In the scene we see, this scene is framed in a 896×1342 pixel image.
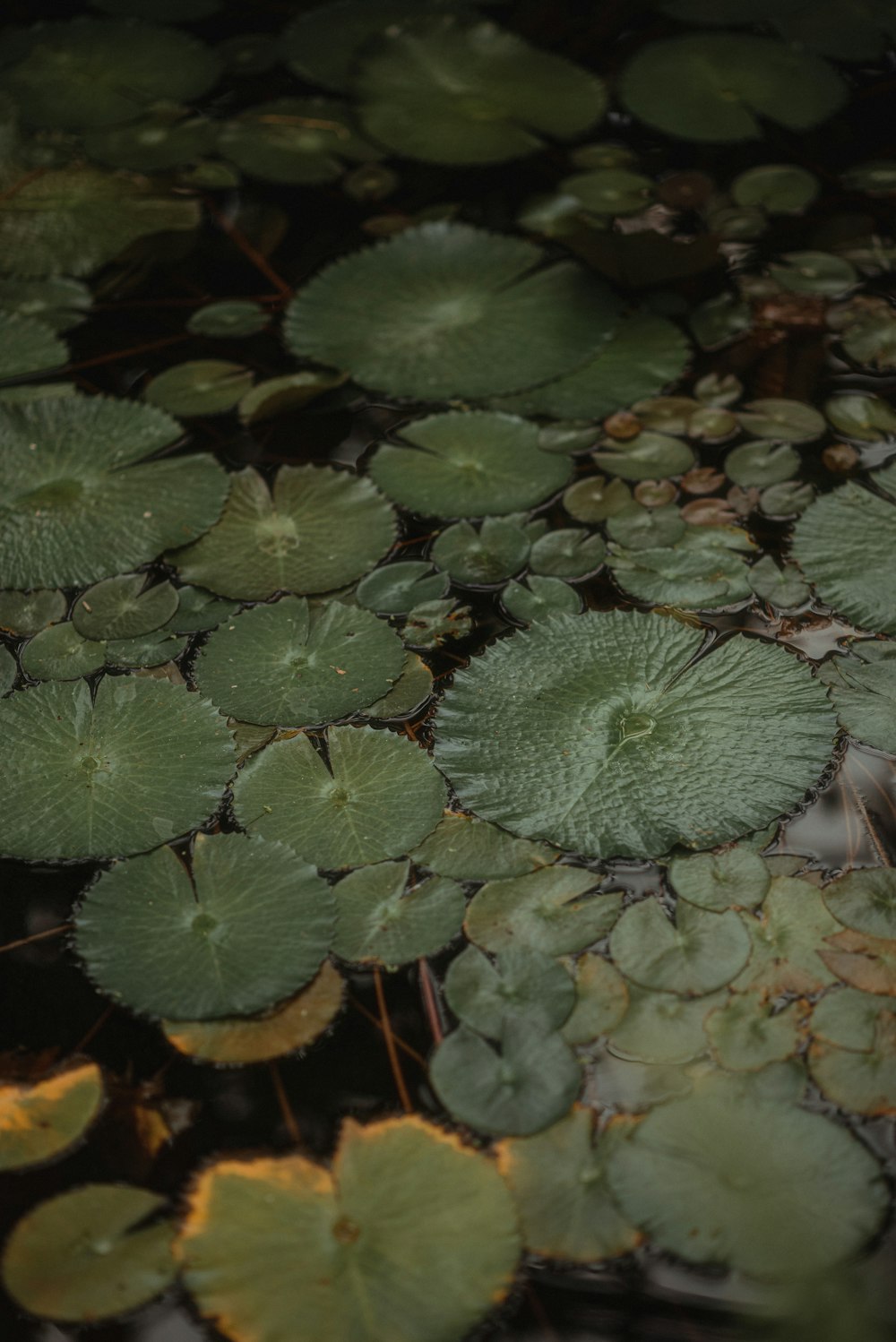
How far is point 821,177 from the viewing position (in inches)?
109

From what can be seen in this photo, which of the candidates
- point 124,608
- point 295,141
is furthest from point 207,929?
point 295,141

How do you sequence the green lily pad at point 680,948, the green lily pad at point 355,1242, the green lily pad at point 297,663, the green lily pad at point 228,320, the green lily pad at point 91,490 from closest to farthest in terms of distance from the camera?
the green lily pad at point 355,1242 → the green lily pad at point 680,948 → the green lily pad at point 297,663 → the green lily pad at point 91,490 → the green lily pad at point 228,320

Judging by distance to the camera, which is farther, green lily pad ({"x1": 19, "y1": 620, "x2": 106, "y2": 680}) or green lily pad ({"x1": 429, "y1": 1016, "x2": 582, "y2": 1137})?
green lily pad ({"x1": 19, "y1": 620, "x2": 106, "y2": 680})

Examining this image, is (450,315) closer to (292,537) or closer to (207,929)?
(292,537)

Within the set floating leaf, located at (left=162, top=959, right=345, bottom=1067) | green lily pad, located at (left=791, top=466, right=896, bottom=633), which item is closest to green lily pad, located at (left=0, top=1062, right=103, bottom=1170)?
floating leaf, located at (left=162, top=959, right=345, bottom=1067)

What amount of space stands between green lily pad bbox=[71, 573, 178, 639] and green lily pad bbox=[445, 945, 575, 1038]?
79 cm

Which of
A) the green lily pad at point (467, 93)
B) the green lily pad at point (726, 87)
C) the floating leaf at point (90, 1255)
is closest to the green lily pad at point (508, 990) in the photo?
the floating leaf at point (90, 1255)

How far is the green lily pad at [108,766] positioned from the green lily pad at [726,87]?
1.95m

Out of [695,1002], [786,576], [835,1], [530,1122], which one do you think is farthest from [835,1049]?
[835,1]

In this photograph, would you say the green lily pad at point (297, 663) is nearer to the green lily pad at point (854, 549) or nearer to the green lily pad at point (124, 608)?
the green lily pad at point (124, 608)

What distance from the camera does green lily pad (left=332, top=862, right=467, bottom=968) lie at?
4.99 feet

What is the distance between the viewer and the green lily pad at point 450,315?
90.9 inches

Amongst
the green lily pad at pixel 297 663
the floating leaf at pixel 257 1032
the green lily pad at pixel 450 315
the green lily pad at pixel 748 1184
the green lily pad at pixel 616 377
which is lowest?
the green lily pad at pixel 748 1184

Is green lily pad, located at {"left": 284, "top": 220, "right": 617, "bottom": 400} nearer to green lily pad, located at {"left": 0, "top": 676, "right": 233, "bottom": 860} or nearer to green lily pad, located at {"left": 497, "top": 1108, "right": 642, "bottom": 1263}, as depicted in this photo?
green lily pad, located at {"left": 0, "top": 676, "right": 233, "bottom": 860}
